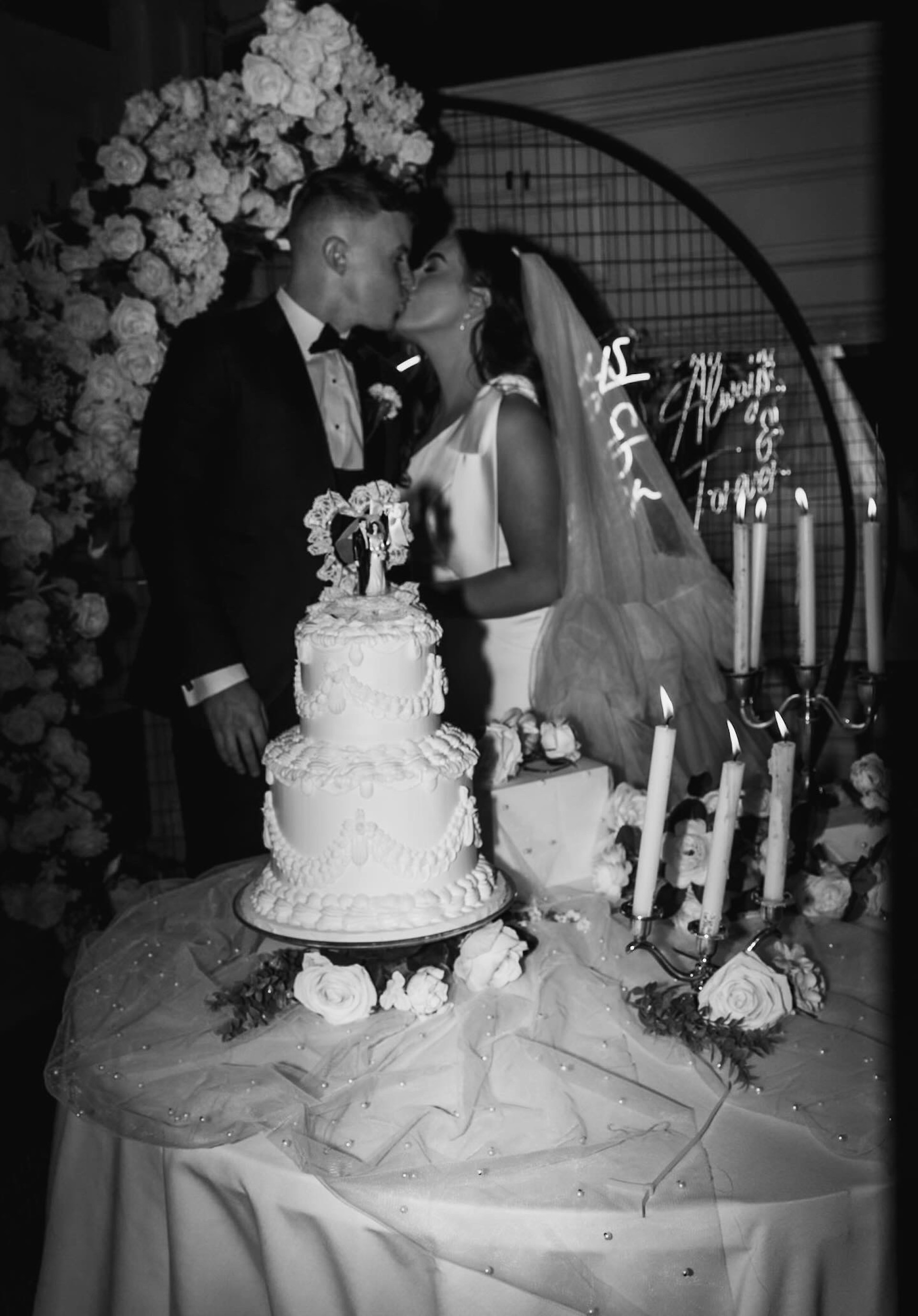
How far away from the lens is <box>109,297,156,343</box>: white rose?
335cm

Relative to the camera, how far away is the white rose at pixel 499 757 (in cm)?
214

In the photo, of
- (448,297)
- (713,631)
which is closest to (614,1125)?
(713,631)

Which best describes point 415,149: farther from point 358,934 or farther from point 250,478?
point 358,934

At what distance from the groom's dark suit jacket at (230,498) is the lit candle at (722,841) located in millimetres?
1622

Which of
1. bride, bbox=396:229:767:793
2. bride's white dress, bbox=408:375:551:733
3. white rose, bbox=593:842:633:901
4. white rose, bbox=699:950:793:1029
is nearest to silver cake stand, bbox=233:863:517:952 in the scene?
white rose, bbox=593:842:633:901

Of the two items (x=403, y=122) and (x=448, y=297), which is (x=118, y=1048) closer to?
(x=448, y=297)

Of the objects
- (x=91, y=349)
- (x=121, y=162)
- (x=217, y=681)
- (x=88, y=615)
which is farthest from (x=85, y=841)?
(x=121, y=162)

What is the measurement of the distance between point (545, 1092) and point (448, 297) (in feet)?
8.19

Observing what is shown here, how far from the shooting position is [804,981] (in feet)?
5.41

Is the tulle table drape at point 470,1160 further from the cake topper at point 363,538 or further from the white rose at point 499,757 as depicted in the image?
the cake topper at point 363,538

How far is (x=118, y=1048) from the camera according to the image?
1.65 m

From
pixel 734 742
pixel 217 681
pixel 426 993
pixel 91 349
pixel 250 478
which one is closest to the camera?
pixel 734 742

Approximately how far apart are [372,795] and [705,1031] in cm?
53

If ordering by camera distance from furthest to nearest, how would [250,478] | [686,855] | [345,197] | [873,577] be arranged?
[345,197]
[250,478]
[686,855]
[873,577]
